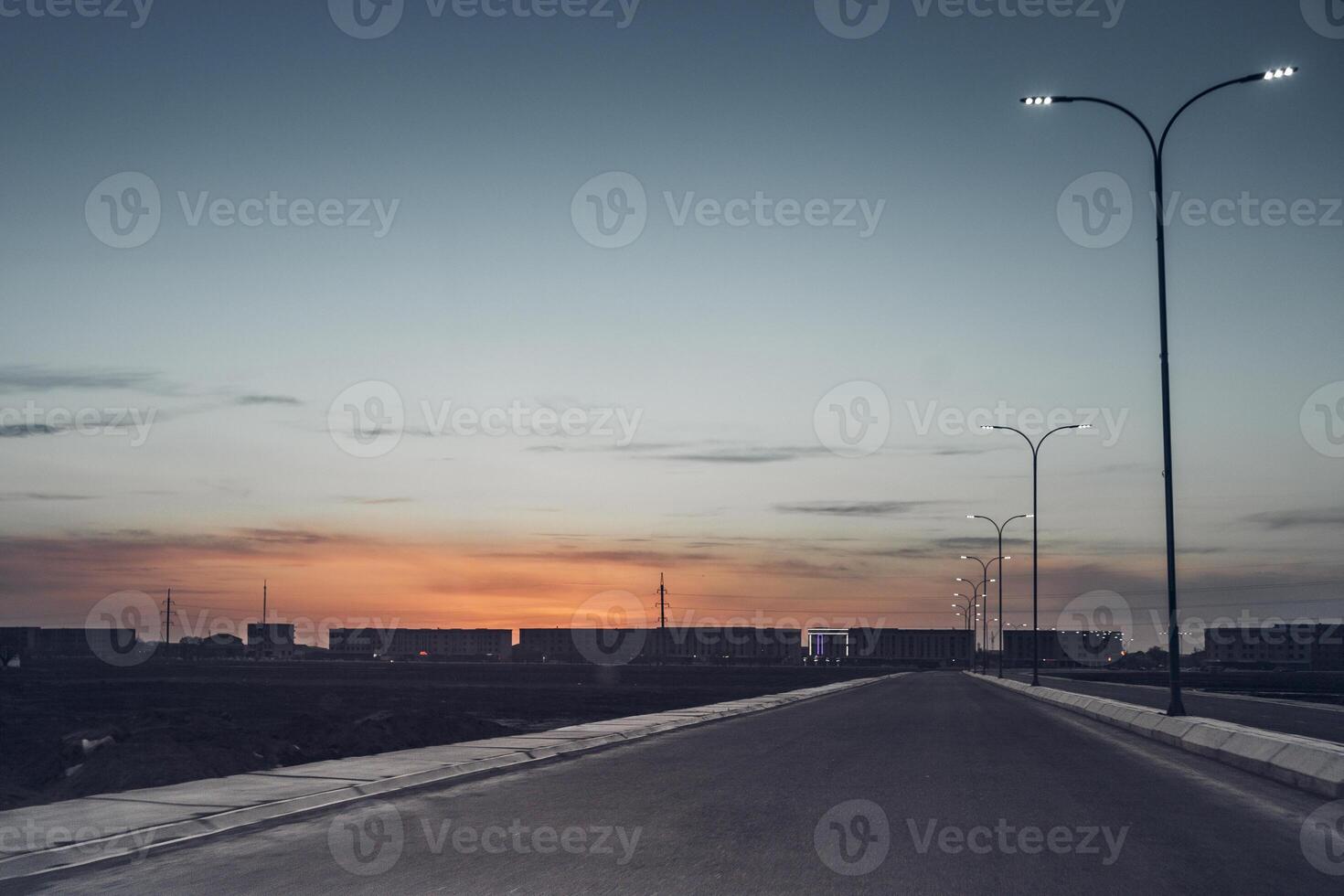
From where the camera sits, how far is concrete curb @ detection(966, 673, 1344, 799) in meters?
15.2

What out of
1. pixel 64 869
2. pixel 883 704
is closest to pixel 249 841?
pixel 64 869

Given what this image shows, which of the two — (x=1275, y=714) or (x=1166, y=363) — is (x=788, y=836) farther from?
(x=1275, y=714)

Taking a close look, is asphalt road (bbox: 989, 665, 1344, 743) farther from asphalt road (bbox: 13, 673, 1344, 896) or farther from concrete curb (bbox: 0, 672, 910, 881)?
concrete curb (bbox: 0, 672, 910, 881)

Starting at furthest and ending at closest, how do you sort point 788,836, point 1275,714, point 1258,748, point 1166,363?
point 1275,714, point 1166,363, point 1258,748, point 788,836

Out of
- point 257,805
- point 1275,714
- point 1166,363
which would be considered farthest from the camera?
point 1275,714

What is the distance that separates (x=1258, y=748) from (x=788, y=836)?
1055 cm

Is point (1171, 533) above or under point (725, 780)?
above

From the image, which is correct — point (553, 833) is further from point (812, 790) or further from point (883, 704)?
point (883, 704)

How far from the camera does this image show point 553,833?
36.1ft

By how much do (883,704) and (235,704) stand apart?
26.9 m

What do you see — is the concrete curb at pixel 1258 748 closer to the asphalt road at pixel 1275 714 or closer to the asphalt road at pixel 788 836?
the asphalt road at pixel 788 836

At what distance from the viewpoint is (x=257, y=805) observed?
1225 cm

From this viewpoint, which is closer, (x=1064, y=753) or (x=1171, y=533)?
(x=1064, y=753)

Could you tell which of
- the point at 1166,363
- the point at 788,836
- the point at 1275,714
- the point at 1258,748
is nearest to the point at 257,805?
the point at 788,836
